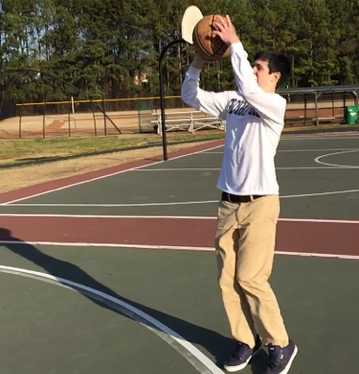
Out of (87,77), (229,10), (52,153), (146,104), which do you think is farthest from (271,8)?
(52,153)

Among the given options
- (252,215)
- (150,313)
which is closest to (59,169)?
(150,313)

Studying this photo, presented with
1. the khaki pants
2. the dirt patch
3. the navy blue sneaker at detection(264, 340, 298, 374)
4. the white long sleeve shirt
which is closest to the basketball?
the white long sleeve shirt

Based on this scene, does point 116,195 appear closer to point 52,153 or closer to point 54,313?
point 54,313

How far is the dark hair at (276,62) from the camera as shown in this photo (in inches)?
147

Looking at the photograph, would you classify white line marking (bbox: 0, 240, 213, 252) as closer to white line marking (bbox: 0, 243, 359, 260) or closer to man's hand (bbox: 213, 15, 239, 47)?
white line marking (bbox: 0, 243, 359, 260)

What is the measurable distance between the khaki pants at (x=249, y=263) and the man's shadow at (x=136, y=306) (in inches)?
14.1

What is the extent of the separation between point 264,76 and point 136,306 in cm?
262

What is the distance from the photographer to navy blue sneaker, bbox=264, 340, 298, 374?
151 inches

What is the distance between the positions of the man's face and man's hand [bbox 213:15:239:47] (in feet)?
0.79

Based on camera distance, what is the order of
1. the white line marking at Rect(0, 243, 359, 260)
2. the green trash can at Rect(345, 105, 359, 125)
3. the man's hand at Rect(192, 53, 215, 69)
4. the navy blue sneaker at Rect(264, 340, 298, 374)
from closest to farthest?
the navy blue sneaker at Rect(264, 340, 298, 374) < the man's hand at Rect(192, 53, 215, 69) < the white line marking at Rect(0, 243, 359, 260) < the green trash can at Rect(345, 105, 359, 125)

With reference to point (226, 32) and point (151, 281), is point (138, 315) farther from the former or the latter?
point (226, 32)

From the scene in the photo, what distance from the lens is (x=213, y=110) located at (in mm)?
4074

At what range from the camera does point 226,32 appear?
3590 mm

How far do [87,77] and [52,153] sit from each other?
4228 cm
